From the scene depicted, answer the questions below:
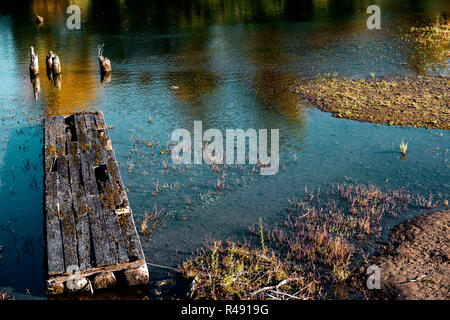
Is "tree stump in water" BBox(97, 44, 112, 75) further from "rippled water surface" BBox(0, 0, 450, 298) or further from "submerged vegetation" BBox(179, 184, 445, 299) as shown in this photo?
"submerged vegetation" BBox(179, 184, 445, 299)

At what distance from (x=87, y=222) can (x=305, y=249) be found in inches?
245

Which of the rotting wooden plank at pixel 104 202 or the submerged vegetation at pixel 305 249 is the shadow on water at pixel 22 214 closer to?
the rotting wooden plank at pixel 104 202

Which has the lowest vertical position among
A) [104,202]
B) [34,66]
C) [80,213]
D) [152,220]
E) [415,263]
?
[415,263]

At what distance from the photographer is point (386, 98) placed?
25203mm

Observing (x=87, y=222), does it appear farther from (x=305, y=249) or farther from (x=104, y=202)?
(x=305, y=249)

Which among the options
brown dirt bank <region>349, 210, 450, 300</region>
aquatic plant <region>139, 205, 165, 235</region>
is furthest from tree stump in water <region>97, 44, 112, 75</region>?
brown dirt bank <region>349, 210, 450, 300</region>

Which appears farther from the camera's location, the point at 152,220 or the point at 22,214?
the point at 22,214

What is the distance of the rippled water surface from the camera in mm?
14844

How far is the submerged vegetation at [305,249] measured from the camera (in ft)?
36.4

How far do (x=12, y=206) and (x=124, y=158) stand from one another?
497cm

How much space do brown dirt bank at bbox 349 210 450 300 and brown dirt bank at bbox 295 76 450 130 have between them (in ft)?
30.9

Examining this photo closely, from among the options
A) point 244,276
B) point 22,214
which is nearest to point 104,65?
point 22,214

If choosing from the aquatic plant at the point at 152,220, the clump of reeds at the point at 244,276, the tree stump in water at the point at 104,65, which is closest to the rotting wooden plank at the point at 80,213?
the aquatic plant at the point at 152,220
